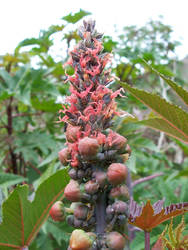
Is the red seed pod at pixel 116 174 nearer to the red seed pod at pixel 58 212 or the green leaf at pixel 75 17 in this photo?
the red seed pod at pixel 58 212

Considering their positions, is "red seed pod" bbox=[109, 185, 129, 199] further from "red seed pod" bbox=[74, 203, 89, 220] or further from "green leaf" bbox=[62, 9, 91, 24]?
"green leaf" bbox=[62, 9, 91, 24]

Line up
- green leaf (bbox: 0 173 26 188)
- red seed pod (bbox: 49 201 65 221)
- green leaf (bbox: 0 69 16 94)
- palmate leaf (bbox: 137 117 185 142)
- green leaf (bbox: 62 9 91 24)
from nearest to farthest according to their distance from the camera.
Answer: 1. red seed pod (bbox: 49 201 65 221)
2. palmate leaf (bbox: 137 117 185 142)
3. green leaf (bbox: 0 173 26 188)
4. green leaf (bbox: 62 9 91 24)
5. green leaf (bbox: 0 69 16 94)

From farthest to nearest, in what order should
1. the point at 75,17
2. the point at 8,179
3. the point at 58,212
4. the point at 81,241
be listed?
the point at 75,17, the point at 8,179, the point at 58,212, the point at 81,241

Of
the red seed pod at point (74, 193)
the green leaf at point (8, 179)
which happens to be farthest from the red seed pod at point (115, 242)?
the green leaf at point (8, 179)

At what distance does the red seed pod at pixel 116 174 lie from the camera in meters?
0.62

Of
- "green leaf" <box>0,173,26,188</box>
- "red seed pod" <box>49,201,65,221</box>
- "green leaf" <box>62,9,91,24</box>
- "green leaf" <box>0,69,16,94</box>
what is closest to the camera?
"red seed pod" <box>49,201,65,221</box>

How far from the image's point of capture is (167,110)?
817 mm

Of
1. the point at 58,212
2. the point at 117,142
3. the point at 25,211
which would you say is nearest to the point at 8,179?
the point at 25,211

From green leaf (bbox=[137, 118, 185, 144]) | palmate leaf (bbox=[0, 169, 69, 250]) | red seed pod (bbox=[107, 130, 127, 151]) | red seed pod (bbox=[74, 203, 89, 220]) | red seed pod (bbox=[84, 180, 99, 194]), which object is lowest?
palmate leaf (bbox=[0, 169, 69, 250])

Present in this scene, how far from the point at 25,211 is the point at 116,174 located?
33 centimetres

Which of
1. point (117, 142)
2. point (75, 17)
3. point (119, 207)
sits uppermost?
point (75, 17)

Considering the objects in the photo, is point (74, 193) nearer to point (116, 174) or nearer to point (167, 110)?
point (116, 174)

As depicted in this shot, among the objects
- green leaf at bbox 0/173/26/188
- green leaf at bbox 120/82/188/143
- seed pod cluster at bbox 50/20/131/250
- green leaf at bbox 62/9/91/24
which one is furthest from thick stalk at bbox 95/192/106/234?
green leaf at bbox 62/9/91/24

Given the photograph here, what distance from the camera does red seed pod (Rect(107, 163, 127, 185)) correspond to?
2.02 ft
